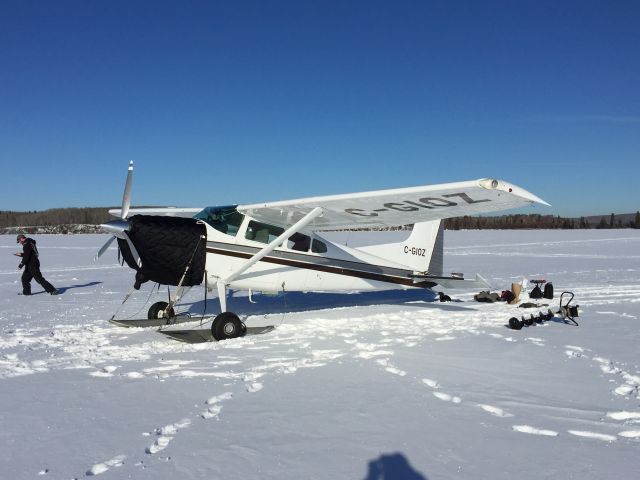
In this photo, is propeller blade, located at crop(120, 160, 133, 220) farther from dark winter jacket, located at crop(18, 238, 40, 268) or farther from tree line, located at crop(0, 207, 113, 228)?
tree line, located at crop(0, 207, 113, 228)

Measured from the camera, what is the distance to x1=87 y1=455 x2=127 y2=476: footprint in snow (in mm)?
2843

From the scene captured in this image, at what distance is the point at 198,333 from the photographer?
700 centimetres

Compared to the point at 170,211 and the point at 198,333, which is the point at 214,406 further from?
the point at 170,211

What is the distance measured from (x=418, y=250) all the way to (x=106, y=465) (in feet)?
27.8

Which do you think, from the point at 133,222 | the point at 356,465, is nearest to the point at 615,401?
the point at 356,465

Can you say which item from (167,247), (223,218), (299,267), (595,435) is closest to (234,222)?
(223,218)

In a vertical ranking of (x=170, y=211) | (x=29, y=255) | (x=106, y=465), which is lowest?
(x=106, y=465)

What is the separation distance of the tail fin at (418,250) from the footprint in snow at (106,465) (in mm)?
7779

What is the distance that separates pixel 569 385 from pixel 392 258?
6.10 meters

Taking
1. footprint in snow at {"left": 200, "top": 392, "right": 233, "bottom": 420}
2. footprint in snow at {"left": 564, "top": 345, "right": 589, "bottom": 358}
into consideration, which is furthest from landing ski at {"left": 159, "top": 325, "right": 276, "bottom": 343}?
footprint in snow at {"left": 564, "top": 345, "right": 589, "bottom": 358}

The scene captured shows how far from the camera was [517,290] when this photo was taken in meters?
9.87

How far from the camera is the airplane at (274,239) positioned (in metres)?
6.54

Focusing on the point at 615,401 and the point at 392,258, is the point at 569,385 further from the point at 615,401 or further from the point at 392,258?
the point at 392,258

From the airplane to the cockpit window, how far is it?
0.02 meters
